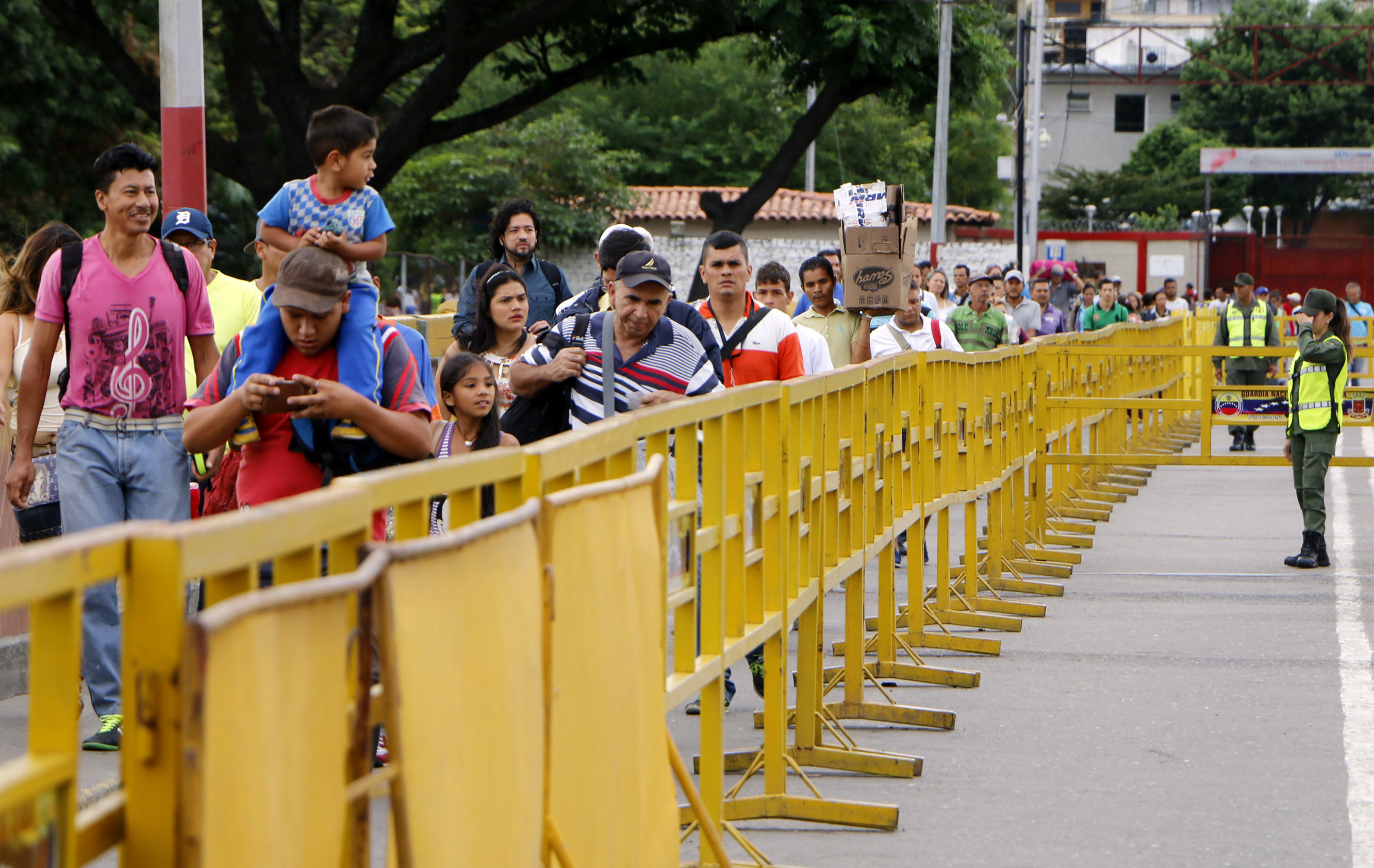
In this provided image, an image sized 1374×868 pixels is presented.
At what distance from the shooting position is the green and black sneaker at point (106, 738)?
574cm

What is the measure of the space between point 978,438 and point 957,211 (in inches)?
1651

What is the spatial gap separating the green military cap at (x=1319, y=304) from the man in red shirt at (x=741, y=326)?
4.84 m

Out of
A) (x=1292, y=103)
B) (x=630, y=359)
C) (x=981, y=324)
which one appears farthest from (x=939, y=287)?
(x=1292, y=103)

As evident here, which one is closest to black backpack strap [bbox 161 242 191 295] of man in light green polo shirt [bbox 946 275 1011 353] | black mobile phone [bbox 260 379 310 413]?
black mobile phone [bbox 260 379 310 413]

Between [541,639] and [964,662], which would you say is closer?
[541,639]

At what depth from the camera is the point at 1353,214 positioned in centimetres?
6900

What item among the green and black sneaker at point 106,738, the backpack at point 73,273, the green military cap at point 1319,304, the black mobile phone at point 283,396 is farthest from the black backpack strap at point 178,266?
the green military cap at point 1319,304

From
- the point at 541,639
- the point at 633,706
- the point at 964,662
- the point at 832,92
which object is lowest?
the point at 964,662

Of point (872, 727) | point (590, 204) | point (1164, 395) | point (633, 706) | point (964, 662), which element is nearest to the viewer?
point (633, 706)

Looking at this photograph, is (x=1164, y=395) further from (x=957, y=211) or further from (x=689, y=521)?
(x=957, y=211)

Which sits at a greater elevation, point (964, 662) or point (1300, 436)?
point (1300, 436)

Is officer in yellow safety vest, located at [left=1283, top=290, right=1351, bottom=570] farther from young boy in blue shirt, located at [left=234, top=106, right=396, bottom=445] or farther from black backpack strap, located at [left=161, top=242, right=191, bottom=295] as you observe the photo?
black backpack strap, located at [left=161, top=242, right=191, bottom=295]

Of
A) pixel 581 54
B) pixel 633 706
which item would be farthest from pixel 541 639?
pixel 581 54

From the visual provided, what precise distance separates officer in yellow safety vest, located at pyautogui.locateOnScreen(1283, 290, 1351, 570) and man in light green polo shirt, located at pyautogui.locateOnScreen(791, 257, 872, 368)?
3.07 metres
